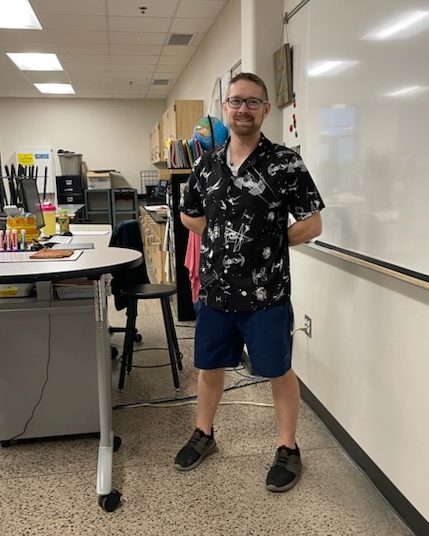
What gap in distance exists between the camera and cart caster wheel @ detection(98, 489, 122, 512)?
1745mm

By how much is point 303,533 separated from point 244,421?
775 mm

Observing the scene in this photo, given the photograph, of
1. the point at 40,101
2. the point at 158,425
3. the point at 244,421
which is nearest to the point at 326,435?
the point at 244,421

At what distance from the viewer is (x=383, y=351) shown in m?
1.76

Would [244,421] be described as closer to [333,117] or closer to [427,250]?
[427,250]

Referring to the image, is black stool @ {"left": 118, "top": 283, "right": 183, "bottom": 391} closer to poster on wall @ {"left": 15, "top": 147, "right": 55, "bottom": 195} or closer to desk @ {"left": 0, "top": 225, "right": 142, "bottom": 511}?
desk @ {"left": 0, "top": 225, "right": 142, "bottom": 511}

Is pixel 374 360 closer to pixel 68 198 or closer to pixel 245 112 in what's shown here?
pixel 245 112

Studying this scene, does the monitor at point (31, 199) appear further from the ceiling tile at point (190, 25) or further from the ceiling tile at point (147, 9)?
the ceiling tile at point (190, 25)

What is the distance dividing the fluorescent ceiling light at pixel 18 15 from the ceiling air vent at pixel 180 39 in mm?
1333

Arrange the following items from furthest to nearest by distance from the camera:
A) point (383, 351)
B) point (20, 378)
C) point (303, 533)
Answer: point (20, 378) → point (383, 351) → point (303, 533)

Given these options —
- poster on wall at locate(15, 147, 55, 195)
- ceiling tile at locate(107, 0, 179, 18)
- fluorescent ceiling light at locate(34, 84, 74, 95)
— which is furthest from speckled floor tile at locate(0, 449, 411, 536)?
poster on wall at locate(15, 147, 55, 195)

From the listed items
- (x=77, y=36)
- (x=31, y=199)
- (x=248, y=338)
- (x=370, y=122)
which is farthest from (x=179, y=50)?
(x=248, y=338)

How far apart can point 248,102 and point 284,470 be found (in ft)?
4.70

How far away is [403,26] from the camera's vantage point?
4.88ft

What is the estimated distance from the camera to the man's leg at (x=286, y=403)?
A: 6.35 feet
